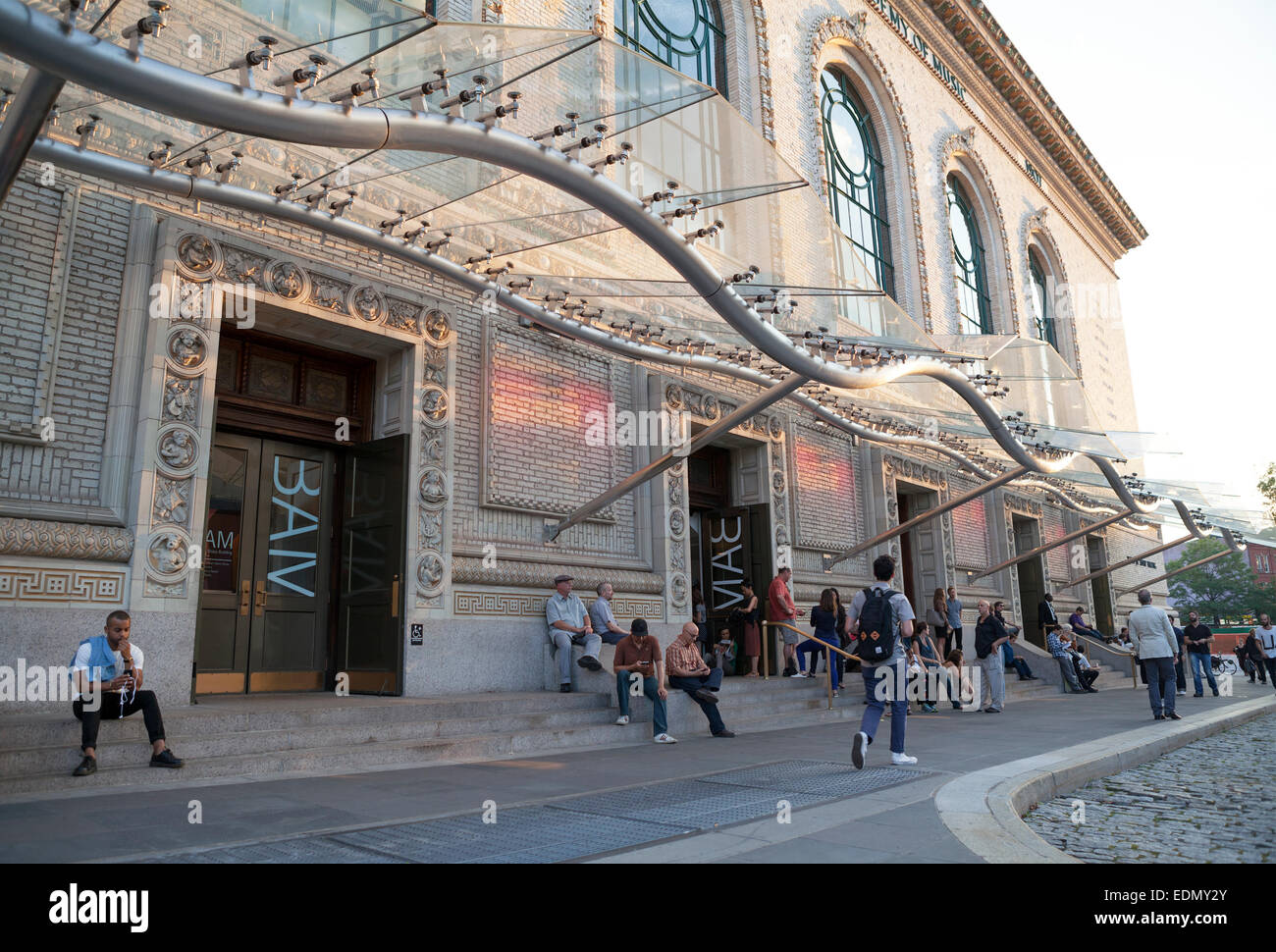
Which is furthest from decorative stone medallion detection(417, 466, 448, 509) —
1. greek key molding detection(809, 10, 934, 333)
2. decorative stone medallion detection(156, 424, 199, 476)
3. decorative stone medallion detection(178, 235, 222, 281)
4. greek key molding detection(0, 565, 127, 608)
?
greek key molding detection(809, 10, 934, 333)

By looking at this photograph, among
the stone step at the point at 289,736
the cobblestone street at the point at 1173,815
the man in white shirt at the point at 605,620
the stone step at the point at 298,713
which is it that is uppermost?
the man in white shirt at the point at 605,620

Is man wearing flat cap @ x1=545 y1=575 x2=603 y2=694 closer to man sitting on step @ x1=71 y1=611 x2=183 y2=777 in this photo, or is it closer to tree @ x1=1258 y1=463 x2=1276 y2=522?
man sitting on step @ x1=71 y1=611 x2=183 y2=777

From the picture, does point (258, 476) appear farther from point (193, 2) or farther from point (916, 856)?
point (916, 856)

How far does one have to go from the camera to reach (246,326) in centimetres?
1022

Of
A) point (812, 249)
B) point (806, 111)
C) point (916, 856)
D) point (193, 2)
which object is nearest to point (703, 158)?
point (812, 249)

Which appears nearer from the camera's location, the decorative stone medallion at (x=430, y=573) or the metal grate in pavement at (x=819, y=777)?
the metal grate in pavement at (x=819, y=777)

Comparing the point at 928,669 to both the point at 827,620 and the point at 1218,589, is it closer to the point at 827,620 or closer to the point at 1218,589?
the point at 827,620

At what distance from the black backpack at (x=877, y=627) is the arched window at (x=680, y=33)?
36.4 feet

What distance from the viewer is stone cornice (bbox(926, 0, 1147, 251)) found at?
26.4 metres

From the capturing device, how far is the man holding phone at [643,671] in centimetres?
1015

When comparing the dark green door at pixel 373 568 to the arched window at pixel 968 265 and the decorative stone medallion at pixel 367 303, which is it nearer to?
the decorative stone medallion at pixel 367 303

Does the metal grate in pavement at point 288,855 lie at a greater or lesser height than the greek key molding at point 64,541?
lesser

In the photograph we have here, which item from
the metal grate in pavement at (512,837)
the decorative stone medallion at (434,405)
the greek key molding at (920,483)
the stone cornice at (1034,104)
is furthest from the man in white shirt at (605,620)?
the stone cornice at (1034,104)

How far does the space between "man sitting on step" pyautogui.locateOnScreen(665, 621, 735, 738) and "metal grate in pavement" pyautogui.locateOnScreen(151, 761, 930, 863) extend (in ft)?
10.3
